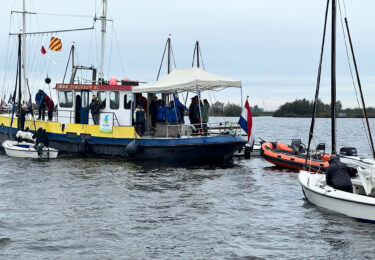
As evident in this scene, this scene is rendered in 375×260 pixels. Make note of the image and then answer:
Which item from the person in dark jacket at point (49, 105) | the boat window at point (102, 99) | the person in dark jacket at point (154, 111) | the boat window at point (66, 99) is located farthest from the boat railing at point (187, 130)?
the person in dark jacket at point (49, 105)

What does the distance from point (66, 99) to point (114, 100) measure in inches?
118

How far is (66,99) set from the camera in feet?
84.5

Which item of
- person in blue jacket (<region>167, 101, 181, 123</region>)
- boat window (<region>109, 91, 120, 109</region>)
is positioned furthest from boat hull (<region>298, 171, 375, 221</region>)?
boat window (<region>109, 91, 120, 109</region>)

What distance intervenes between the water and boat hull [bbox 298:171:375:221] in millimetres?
199

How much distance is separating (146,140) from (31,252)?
1283cm

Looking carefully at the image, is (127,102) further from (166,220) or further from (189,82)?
(166,220)

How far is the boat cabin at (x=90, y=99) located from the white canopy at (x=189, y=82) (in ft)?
4.76

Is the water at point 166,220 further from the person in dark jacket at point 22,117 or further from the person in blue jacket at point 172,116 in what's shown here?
the person in dark jacket at point 22,117

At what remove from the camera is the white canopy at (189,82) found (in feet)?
70.0

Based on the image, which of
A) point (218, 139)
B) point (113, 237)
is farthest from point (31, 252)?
point (218, 139)

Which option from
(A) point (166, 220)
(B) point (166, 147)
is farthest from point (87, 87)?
(A) point (166, 220)

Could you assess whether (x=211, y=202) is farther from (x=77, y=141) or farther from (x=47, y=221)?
(x=77, y=141)

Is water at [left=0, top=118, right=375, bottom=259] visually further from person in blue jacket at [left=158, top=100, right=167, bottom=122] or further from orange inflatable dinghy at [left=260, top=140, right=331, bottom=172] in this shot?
person in blue jacket at [left=158, top=100, right=167, bottom=122]

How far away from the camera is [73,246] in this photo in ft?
32.3
